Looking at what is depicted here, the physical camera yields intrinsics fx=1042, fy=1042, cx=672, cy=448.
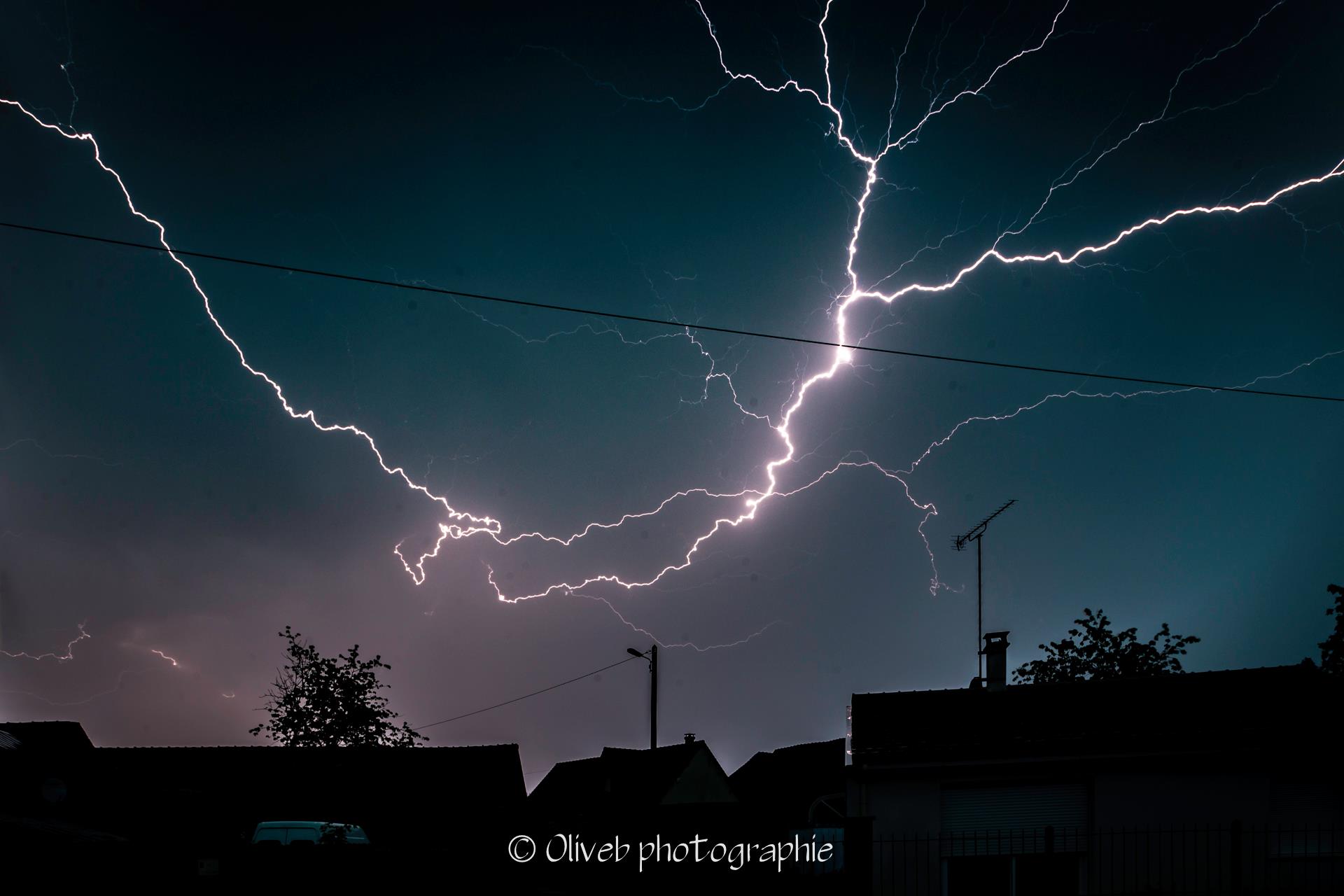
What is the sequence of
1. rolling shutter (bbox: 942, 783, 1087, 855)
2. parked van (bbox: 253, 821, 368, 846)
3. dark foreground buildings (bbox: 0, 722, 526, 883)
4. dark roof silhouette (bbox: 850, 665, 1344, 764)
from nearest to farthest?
dark foreground buildings (bbox: 0, 722, 526, 883) < dark roof silhouette (bbox: 850, 665, 1344, 764) < rolling shutter (bbox: 942, 783, 1087, 855) < parked van (bbox: 253, 821, 368, 846)

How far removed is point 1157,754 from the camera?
12.0 m

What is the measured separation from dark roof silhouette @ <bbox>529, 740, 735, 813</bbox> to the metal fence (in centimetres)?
2052

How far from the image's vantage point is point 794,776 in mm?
35844

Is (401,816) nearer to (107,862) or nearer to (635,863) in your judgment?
(635,863)

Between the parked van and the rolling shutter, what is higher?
the rolling shutter

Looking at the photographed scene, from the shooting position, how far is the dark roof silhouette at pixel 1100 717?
12.0 meters

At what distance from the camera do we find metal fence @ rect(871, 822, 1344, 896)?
11.3m

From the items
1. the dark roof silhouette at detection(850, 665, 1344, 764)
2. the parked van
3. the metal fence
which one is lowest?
the parked van

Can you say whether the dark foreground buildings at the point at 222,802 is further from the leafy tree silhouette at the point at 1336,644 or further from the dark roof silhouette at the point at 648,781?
the leafy tree silhouette at the point at 1336,644

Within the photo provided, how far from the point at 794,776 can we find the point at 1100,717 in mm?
23499

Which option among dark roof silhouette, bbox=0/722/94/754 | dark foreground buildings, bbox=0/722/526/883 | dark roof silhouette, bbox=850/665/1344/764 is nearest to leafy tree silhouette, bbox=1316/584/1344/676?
dark roof silhouette, bbox=850/665/1344/764

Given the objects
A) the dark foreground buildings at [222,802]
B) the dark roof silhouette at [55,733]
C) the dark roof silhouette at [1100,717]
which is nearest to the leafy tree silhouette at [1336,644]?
the dark roof silhouette at [1100,717]

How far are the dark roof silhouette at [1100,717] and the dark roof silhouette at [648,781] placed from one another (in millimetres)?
18614

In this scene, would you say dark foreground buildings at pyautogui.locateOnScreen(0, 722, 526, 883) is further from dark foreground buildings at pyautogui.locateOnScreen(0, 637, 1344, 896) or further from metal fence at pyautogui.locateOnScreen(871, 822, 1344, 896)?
metal fence at pyautogui.locateOnScreen(871, 822, 1344, 896)
